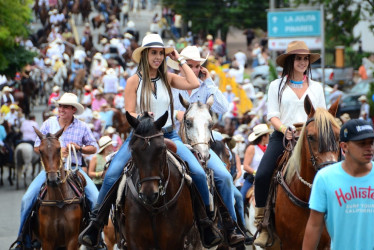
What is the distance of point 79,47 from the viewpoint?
52188 mm

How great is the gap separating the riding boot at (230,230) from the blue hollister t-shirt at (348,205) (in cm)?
458

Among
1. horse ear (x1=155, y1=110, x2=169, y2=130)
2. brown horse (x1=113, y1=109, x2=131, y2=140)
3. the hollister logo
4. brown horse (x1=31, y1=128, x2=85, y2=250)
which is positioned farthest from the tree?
the hollister logo

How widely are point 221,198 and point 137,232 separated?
6.63 feet

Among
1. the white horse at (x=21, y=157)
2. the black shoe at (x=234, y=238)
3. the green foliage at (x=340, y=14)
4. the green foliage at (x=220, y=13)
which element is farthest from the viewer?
the green foliage at (x=220, y=13)

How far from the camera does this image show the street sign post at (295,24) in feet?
95.3

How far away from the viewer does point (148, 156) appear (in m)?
9.56

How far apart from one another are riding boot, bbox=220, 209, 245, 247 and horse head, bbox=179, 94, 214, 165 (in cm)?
82

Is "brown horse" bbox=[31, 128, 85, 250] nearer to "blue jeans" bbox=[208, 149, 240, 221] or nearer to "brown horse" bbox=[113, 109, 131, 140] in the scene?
"blue jeans" bbox=[208, 149, 240, 221]

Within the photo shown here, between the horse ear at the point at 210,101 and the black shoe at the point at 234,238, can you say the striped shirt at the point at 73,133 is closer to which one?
the horse ear at the point at 210,101

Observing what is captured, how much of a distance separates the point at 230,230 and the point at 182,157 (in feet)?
5.18

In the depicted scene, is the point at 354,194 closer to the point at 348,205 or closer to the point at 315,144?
the point at 348,205

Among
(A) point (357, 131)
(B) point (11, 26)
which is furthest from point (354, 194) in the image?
(B) point (11, 26)

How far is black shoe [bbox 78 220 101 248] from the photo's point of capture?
10852mm

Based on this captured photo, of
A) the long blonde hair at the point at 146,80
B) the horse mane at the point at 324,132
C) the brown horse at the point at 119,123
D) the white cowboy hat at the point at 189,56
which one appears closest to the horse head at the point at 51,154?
the white cowboy hat at the point at 189,56
